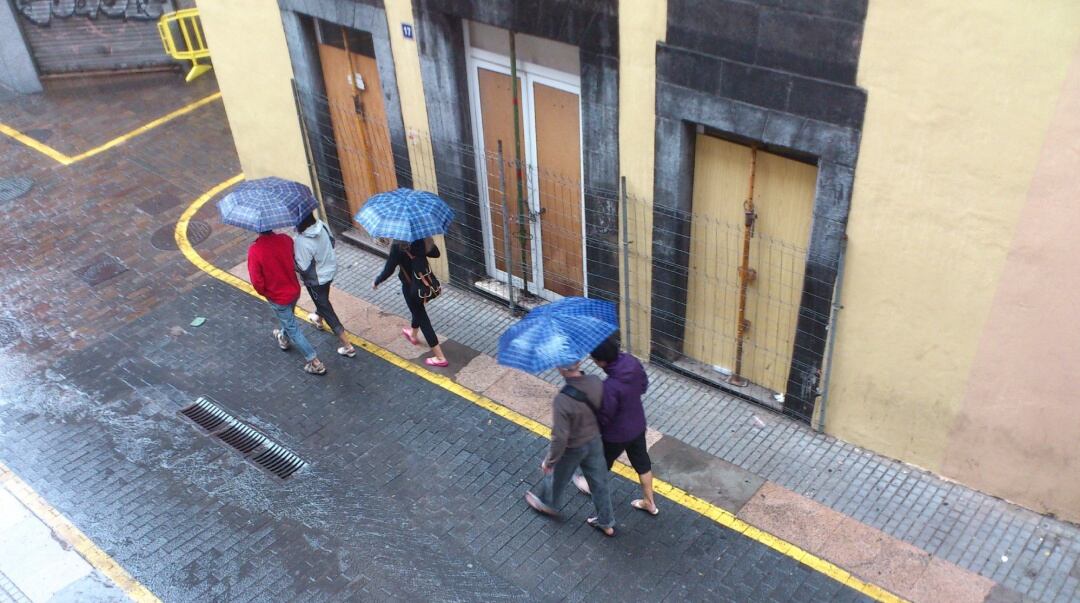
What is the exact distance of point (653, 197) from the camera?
7684 millimetres

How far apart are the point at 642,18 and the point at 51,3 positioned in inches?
466

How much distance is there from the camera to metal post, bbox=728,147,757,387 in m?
7.26

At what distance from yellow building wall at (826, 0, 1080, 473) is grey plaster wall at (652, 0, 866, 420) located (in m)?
0.13

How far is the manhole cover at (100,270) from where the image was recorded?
1055cm

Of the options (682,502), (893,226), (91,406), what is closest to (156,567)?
(91,406)

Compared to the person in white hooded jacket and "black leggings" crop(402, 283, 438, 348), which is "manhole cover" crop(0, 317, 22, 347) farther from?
"black leggings" crop(402, 283, 438, 348)

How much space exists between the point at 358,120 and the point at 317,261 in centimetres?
228

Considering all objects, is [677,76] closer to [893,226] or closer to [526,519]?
[893,226]

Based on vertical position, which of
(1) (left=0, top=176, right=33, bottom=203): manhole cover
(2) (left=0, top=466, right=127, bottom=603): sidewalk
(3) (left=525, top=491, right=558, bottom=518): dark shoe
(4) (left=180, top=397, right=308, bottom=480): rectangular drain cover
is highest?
(1) (left=0, top=176, right=33, bottom=203): manhole cover

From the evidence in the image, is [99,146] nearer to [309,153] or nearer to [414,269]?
[309,153]

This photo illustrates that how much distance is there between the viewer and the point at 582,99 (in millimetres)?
7660

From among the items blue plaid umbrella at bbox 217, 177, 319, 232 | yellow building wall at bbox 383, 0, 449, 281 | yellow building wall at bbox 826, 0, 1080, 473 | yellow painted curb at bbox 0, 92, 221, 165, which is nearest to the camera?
yellow building wall at bbox 826, 0, 1080, 473

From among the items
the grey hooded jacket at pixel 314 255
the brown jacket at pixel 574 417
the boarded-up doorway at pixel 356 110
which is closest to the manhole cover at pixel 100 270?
the boarded-up doorway at pixel 356 110

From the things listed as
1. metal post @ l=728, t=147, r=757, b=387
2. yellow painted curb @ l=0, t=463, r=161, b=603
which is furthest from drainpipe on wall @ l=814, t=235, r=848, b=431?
yellow painted curb @ l=0, t=463, r=161, b=603
